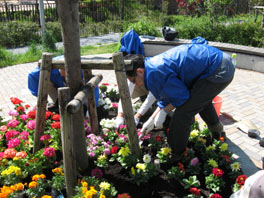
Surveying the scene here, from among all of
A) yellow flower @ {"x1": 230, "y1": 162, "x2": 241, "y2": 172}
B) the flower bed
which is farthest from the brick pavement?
the flower bed

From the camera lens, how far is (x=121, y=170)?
2471 millimetres

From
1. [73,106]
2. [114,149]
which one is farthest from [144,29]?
[73,106]

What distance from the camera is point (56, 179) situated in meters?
2.15

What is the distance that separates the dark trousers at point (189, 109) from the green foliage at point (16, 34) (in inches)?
364

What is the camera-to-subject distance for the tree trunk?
189cm

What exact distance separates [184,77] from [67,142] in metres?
1.19

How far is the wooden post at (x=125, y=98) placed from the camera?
2.16 metres

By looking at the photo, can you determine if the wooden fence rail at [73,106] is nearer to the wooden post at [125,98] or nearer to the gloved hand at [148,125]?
the wooden post at [125,98]

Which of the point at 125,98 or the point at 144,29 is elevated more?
the point at 144,29

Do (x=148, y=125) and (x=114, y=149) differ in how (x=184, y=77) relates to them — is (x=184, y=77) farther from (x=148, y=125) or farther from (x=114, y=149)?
(x=114, y=149)

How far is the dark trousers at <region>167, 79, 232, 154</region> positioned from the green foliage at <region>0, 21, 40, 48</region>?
9257 mm

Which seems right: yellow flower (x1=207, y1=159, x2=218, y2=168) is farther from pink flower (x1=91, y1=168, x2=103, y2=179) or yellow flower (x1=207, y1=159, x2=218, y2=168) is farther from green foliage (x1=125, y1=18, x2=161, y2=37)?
green foliage (x1=125, y1=18, x2=161, y2=37)

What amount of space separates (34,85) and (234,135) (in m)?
2.86

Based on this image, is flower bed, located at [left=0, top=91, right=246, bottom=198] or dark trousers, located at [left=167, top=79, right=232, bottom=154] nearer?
flower bed, located at [left=0, top=91, right=246, bottom=198]
